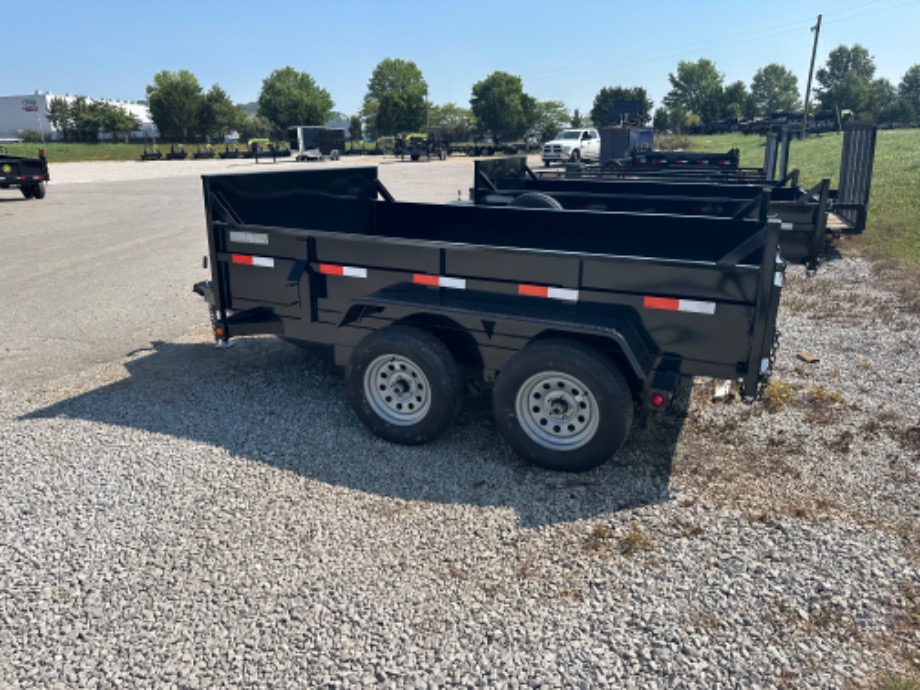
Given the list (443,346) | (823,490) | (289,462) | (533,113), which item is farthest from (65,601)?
(533,113)

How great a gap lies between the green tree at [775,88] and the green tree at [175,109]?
95457mm

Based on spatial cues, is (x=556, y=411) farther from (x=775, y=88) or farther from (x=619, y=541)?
(x=775, y=88)

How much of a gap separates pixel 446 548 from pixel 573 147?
3665cm

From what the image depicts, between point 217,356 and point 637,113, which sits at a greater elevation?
point 637,113

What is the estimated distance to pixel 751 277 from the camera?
384 centimetres

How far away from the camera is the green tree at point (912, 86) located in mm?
130625

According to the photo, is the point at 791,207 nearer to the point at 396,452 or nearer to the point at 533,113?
the point at 396,452

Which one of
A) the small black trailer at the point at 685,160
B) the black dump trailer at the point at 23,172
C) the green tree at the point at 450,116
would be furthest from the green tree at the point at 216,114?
the small black trailer at the point at 685,160

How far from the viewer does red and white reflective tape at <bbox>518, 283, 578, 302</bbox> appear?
426cm

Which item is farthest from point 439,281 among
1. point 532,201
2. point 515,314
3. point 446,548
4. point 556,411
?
point 532,201

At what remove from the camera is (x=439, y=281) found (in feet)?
15.2

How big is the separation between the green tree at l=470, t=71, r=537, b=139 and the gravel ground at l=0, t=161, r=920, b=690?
96.6 metres

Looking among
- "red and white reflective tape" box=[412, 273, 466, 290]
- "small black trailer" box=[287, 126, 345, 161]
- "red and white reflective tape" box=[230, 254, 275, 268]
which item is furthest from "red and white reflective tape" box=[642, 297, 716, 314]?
"small black trailer" box=[287, 126, 345, 161]

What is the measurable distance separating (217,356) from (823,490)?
5.13 meters
